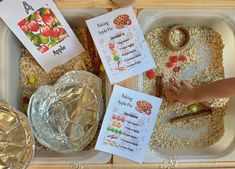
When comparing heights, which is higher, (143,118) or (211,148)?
(143,118)

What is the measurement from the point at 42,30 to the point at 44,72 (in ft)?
0.45

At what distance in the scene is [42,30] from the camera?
129cm

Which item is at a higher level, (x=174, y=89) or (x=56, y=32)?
(x=56, y=32)

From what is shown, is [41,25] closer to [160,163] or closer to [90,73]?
[90,73]

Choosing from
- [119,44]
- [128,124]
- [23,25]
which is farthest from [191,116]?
[23,25]

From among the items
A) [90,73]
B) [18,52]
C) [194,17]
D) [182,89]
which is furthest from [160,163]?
[18,52]

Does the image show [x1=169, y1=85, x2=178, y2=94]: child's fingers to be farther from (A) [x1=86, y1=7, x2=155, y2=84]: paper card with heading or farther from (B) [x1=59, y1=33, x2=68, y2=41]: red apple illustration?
(B) [x1=59, y1=33, x2=68, y2=41]: red apple illustration

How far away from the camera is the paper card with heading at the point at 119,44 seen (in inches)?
50.6

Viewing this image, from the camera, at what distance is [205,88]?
1.27m

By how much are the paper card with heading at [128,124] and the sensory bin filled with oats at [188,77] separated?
0.06m

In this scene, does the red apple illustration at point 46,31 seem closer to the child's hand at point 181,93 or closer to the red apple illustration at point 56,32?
the red apple illustration at point 56,32

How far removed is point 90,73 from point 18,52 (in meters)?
0.24

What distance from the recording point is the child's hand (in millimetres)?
1311

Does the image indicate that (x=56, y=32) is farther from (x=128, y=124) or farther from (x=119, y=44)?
(x=128, y=124)
